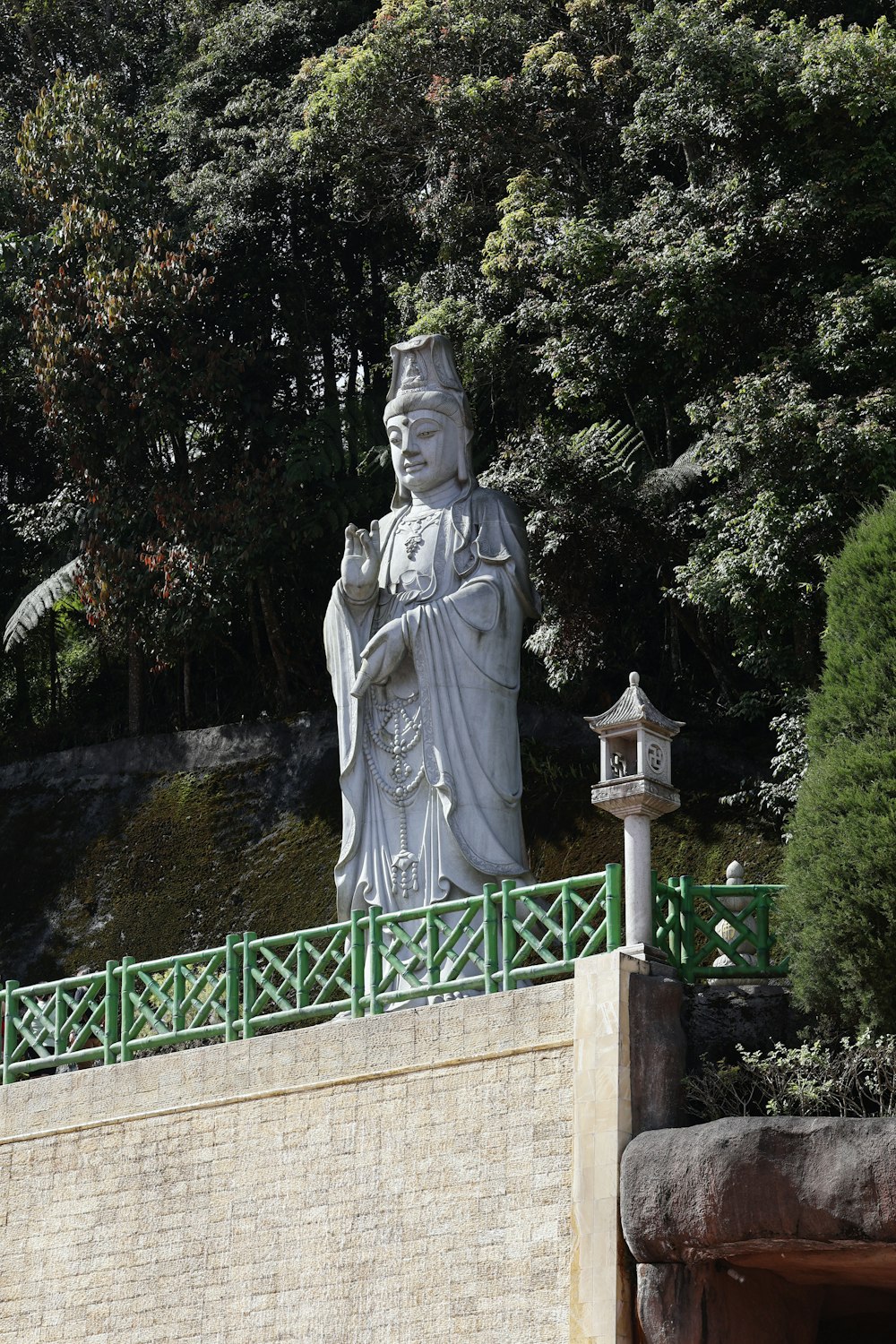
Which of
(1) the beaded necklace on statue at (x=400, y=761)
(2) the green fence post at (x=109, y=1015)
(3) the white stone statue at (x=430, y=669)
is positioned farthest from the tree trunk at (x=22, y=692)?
(2) the green fence post at (x=109, y=1015)

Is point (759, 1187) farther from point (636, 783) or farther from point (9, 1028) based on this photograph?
point (9, 1028)

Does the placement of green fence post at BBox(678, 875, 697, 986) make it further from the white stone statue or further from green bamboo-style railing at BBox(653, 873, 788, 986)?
the white stone statue

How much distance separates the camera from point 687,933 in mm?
11648

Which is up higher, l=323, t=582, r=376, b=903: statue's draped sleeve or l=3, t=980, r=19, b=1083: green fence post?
l=323, t=582, r=376, b=903: statue's draped sleeve

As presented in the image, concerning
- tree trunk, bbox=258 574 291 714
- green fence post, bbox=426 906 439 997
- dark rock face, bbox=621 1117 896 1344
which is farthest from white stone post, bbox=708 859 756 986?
tree trunk, bbox=258 574 291 714

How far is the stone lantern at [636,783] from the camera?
1120cm

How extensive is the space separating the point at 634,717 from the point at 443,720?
2.22 metres

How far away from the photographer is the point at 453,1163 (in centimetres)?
1119

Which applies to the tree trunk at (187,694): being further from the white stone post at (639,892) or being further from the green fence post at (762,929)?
the white stone post at (639,892)

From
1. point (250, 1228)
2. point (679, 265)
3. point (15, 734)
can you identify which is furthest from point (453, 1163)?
point (15, 734)

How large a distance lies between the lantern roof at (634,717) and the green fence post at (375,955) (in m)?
1.89

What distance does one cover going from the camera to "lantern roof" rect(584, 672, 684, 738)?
37.7 ft

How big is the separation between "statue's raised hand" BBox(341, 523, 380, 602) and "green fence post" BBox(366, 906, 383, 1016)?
267cm

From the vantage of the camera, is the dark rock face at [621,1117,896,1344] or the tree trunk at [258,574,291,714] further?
the tree trunk at [258,574,291,714]
